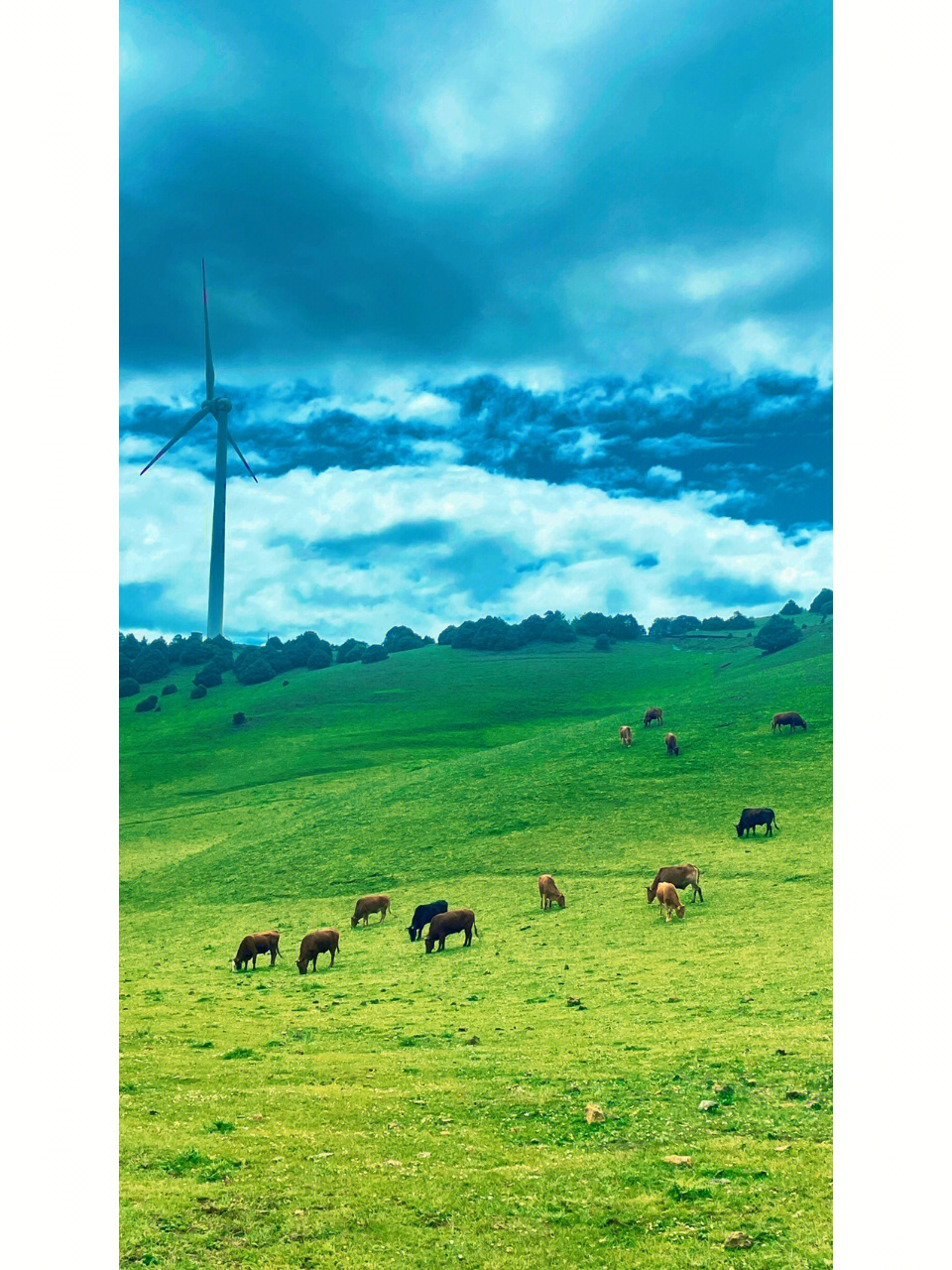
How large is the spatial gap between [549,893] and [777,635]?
50.2 m

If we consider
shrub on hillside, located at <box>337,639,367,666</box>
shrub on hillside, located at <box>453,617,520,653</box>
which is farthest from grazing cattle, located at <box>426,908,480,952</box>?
shrub on hillside, located at <box>337,639,367,666</box>

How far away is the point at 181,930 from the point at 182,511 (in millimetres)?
63107

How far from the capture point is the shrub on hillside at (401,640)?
10219 cm

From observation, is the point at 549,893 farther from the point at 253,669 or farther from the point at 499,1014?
the point at 253,669

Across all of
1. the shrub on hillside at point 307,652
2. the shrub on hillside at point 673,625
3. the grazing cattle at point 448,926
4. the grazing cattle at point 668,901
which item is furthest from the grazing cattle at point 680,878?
the shrub on hillside at point 307,652

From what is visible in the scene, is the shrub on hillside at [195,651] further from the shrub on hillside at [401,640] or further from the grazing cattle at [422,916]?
the grazing cattle at [422,916]

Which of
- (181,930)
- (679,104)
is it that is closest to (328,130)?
(679,104)

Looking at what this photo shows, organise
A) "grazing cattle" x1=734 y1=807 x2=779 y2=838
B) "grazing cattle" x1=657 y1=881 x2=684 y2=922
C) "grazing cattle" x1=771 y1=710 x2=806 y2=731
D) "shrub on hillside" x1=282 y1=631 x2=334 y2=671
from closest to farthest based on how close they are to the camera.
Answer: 1. "grazing cattle" x1=657 y1=881 x2=684 y2=922
2. "grazing cattle" x1=734 y1=807 x2=779 y2=838
3. "grazing cattle" x1=771 y1=710 x2=806 y2=731
4. "shrub on hillside" x1=282 y1=631 x2=334 y2=671

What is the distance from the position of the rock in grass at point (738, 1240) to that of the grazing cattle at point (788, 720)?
4204 centimetres

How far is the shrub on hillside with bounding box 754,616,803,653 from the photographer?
76.4 meters

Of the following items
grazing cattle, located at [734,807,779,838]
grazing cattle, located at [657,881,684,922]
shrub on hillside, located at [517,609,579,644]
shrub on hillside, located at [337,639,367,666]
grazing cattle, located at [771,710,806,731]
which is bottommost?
grazing cattle, located at [657,881,684,922]

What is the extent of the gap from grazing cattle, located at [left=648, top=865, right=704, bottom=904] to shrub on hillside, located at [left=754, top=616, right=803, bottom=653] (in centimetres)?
4745

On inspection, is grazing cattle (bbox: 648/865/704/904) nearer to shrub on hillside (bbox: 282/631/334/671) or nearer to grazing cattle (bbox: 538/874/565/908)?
grazing cattle (bbox: 538/874/565/908)

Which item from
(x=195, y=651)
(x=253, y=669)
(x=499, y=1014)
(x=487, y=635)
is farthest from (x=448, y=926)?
(x=195, y=651)
